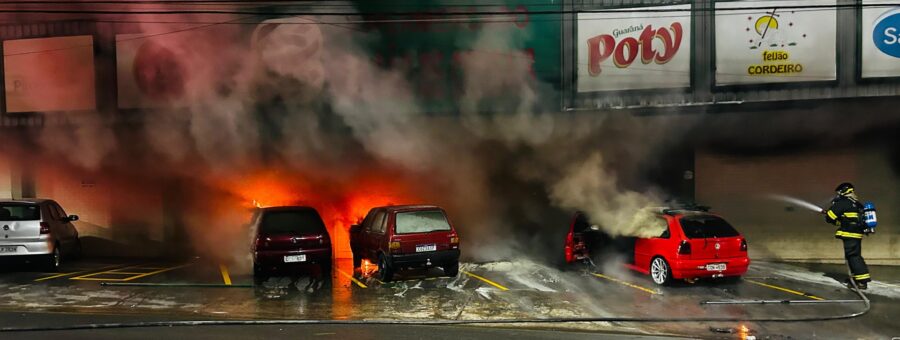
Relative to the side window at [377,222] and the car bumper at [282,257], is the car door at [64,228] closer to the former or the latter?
the car bumper at [282,257]

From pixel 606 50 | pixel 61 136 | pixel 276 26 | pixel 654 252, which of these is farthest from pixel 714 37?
pixel 61 136

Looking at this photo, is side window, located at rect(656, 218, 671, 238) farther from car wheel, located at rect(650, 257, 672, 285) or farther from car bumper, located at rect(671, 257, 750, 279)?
car bumper, located at rect(671, 257, 750, 279)

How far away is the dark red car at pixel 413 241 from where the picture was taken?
384 inches

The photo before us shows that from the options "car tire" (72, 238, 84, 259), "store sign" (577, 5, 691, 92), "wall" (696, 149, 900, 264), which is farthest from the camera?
"car tire" (72, 238, 84, 259)

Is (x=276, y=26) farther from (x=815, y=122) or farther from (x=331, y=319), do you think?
(x=815, y=122)

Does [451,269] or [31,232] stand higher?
[31,232]

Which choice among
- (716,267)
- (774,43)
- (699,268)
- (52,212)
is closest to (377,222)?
(699,268)

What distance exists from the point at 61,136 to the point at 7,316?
7.43 metres

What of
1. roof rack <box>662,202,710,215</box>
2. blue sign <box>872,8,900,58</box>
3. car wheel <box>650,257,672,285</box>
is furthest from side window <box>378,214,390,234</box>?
blue sign <box>872,8,900,58</box>

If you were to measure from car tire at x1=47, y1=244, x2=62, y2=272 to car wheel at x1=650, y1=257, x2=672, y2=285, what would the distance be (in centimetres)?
1068

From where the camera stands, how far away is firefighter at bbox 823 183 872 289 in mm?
9070

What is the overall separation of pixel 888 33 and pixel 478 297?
915 cm

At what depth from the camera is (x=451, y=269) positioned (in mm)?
10422

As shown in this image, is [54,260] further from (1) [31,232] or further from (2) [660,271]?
(2) [660,271]
